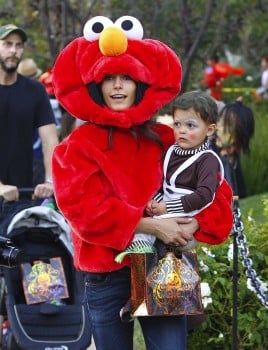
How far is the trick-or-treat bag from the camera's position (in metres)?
3.85

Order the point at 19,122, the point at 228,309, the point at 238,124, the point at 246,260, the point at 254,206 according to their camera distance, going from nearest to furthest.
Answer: the point at 246,260 < the point at 228,309 < the point at 19,122 < the point at 238,124 < the point at 254,206

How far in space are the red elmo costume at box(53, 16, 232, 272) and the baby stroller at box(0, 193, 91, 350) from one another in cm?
167

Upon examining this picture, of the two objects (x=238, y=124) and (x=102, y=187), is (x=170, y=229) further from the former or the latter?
(x=238, y=124)

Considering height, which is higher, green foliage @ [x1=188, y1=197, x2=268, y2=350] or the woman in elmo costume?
the woman in elmo costume

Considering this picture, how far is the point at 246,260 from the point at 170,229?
1575 millimetres

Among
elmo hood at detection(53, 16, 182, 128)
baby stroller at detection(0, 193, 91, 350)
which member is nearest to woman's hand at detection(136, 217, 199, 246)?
elmo hood at detection(53, 16, 182, 128)

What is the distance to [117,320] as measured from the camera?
3.99 m

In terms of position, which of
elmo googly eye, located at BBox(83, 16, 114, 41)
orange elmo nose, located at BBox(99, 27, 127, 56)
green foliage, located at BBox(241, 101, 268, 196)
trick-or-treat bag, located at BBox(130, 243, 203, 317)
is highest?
elmo googly eye, located at BBox(83, 16, 114, 41)

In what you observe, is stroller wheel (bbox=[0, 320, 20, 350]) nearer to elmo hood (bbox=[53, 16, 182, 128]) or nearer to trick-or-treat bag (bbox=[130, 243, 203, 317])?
trick-or-treat bag (bbox=[130, 243, 203, 317])

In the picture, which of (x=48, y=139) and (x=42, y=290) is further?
(x=48, y=139)

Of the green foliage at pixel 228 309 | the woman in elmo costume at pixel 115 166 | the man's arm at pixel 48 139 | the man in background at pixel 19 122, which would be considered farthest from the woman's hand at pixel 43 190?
the woman in elmo costume at pixel 115 166

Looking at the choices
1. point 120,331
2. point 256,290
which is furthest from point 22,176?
point 120,331

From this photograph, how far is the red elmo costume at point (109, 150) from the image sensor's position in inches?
151

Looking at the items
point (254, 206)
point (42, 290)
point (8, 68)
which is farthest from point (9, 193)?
point (254, 206)
